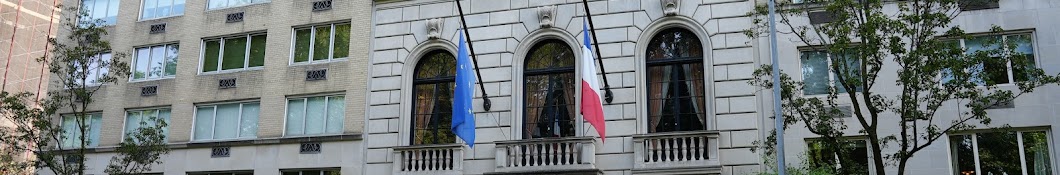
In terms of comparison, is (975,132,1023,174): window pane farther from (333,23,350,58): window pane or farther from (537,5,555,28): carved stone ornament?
(333,23,350,58): window pane

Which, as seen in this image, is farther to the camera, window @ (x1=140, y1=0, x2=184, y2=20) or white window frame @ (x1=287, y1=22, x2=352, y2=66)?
window @ (x1=140, y1=0, x2=184, y2=20)

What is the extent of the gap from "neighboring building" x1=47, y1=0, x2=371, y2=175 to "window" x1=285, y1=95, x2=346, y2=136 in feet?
0.10

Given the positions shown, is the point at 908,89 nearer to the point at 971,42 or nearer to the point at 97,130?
the point at 971,42

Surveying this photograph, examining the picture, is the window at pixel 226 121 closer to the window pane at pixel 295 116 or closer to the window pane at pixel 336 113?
the window pane at pixel 295 116

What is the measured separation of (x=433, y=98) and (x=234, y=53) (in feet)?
23.3

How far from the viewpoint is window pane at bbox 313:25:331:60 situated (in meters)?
28.4

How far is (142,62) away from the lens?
A: 31.0m

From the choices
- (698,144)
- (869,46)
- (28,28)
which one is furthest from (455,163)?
(28,28)

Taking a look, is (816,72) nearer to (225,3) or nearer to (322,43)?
(322,43)

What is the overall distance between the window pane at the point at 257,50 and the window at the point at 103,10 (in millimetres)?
5489

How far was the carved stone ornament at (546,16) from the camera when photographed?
84.1 ft

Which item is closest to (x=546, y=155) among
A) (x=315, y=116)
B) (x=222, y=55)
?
(x=315, y=116)

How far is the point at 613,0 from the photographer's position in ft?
83.6

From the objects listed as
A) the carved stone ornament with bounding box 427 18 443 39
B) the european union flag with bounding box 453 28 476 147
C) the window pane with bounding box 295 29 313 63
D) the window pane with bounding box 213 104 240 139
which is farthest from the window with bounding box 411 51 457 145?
the window pane with bounding box 213 104 240 139
